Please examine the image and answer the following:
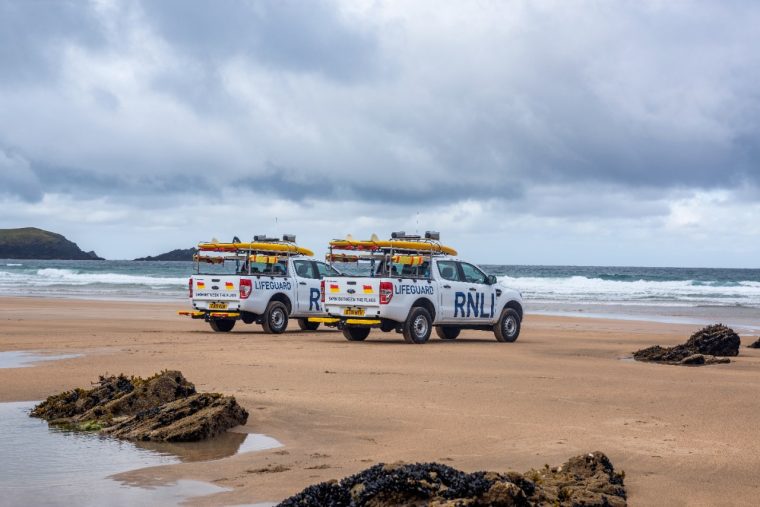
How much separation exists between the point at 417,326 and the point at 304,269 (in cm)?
441

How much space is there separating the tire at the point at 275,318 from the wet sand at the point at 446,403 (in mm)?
762

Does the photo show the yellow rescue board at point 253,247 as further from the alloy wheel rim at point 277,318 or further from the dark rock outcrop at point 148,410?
the dark rock outcrop at point 148,410

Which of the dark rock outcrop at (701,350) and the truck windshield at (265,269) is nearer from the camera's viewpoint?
the dark rock outcrop at (701,350)

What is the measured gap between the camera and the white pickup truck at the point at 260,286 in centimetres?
2142

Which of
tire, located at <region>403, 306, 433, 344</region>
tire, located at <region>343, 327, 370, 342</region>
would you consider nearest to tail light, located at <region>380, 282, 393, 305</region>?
tire, located at <region>403, 306, 433, 344</region>

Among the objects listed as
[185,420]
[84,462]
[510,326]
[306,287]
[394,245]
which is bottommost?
[84,462]

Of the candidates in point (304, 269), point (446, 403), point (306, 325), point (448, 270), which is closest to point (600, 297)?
point (306, 325)

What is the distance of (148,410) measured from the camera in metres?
8.96

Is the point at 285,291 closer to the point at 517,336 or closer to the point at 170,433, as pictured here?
the point at 517,336

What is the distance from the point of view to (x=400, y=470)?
543cm

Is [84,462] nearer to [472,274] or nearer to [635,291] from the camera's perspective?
[472,274]

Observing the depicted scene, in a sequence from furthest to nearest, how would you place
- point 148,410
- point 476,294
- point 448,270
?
1. point 476,294
2. point 448,270
3. point 148,410

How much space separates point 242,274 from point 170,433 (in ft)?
44.3

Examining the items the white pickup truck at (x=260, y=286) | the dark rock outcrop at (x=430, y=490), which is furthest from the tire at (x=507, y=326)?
the dark rock outcrop at (x=430, y=490)
